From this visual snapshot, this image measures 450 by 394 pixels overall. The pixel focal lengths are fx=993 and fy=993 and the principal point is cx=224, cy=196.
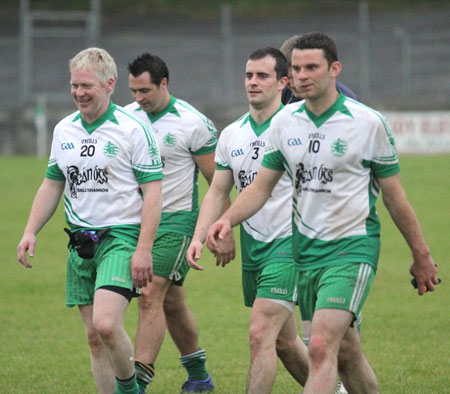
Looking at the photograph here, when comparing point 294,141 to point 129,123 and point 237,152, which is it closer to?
point 237,152

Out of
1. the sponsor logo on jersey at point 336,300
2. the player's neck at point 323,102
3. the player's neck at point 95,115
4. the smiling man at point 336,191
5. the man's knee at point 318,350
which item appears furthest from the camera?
the player's neck at point 95,115

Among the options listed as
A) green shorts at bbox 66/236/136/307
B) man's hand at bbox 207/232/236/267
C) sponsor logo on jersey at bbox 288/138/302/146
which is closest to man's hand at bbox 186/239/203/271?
man's hand at bbox 207/232/236/267

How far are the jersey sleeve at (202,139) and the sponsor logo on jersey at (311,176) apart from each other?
225 cm

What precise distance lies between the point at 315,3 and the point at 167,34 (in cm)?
709

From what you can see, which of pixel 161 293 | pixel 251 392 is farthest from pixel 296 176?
pixel 161 293

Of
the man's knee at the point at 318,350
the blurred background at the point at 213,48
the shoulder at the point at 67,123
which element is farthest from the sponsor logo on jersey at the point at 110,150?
the blurred background at the point at 213,48

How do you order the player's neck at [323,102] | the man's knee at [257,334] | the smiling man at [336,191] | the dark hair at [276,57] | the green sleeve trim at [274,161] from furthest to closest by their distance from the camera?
the dark hair at [276,57] < the man's knee at [257,334] < the green sleeve trim at [274,161] < the player's neck at [323,102] < the smiling man at [336,191]

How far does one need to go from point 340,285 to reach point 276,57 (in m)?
2.04

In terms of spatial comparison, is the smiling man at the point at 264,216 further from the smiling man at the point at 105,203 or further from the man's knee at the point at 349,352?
the man's knee at the point at 349,352

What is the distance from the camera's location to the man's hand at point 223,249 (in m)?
5.98

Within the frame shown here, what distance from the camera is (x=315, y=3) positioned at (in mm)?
45531

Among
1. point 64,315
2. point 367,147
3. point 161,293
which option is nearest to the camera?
point 367,147

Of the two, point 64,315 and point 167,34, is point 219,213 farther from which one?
point 167,34

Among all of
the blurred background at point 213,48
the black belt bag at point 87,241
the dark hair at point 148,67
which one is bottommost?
the black belt bag at point 87,241
